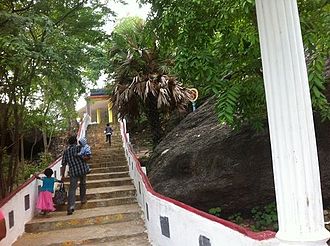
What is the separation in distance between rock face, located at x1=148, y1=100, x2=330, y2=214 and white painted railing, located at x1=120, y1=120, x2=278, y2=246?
0.95 m

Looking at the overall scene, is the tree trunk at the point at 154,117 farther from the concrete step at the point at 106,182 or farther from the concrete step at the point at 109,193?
the concrete step at the point at 109,193

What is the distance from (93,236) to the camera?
5961mm

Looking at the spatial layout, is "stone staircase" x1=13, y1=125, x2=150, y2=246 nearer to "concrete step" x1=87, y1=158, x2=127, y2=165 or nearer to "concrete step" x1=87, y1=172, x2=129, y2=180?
"concrete step" x1=87, y1=172, x2=129, y2=180

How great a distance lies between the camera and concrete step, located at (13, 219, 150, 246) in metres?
5.77

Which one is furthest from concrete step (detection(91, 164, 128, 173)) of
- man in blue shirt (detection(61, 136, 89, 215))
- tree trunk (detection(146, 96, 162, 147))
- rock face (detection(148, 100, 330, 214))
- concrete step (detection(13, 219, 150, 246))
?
concrete step (detection(13, 219, 150, 246))

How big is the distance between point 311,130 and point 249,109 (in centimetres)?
241

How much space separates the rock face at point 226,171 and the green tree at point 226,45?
5.57ft

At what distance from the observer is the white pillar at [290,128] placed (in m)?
2.32

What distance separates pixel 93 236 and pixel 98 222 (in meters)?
0.78

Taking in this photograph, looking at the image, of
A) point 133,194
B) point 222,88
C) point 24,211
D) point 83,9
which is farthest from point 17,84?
point 222,88

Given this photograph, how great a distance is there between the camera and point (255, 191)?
20.9ft

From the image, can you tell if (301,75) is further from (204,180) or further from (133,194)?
(133,194)

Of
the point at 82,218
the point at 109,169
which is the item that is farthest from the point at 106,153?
the point at 82,218

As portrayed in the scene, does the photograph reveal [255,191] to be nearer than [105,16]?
Yes
